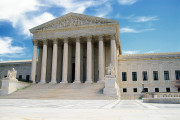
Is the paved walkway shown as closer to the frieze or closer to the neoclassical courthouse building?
the neoclassical courthouse building

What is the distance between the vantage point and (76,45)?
4034 cm

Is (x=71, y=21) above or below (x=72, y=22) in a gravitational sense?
above

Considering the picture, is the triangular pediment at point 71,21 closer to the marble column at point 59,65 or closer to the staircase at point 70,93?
the marble column at point 59,65

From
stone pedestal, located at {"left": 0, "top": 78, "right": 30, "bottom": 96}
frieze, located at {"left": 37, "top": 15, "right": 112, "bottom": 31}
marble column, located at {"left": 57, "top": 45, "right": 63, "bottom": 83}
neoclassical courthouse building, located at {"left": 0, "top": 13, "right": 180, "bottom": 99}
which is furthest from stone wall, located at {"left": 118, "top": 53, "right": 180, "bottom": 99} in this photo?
stone pedestal, located at {"left": 0, "top": 78, "right": 30, "bottom": 96}

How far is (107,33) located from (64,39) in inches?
413

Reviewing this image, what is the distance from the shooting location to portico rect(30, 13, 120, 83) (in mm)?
38656

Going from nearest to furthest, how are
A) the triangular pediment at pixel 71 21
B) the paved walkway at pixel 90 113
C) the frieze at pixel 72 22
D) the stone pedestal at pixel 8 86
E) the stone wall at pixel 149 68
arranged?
the paved walkway at pixel 90 113 → the stone pedestal at pixel 8 86 → the triangular pediment at pixel 71 21 → the frieze at pixel 72 22 → the stone wall at pixel 149 68

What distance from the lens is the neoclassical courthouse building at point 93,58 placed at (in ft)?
130

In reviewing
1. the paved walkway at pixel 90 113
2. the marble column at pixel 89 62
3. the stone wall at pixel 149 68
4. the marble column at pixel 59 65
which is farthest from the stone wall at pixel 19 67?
the paved walkway at pixel 90 113

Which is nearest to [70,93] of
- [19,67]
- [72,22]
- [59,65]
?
[59,65]

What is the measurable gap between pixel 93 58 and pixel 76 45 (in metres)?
5.86

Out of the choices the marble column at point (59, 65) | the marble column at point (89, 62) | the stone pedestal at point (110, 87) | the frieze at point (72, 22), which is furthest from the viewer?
Result: the marble column at point (59, 65)

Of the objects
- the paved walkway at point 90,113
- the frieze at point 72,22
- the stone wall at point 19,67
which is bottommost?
the paved walkway at point 90,113

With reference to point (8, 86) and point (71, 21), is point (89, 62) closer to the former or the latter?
point (71, 21)
